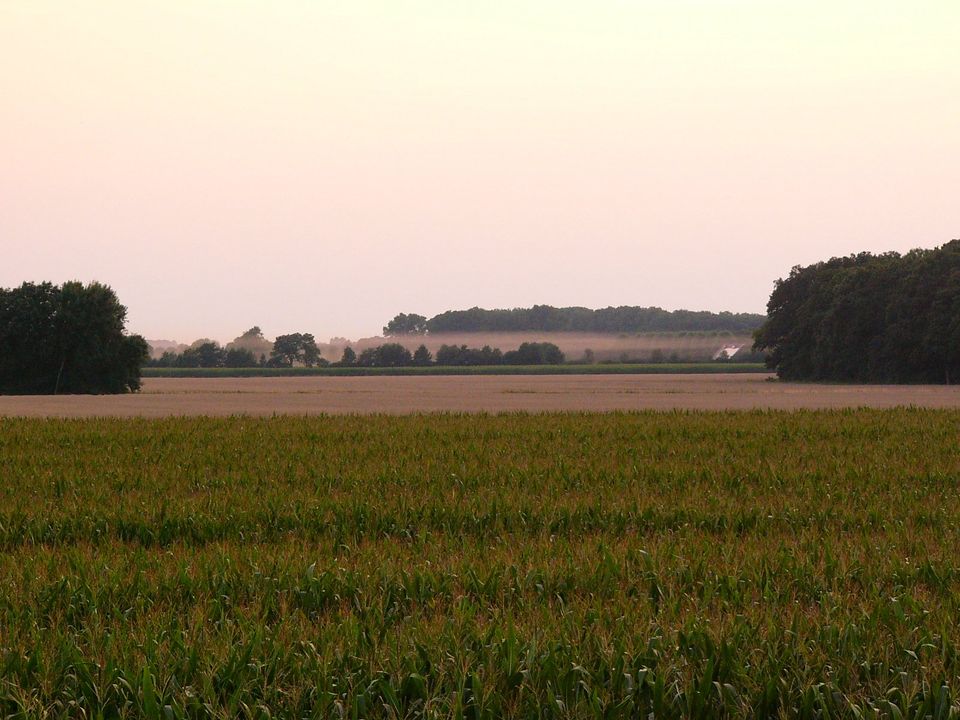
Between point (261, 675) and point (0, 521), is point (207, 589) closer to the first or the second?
point (261, 675)

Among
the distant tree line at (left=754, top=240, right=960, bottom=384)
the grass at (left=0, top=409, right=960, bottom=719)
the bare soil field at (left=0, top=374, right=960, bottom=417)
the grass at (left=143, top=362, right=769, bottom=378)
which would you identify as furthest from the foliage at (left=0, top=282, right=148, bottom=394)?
the grass at (left=143, top=362, right=769, bottom=378)

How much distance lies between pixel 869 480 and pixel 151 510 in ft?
38.2

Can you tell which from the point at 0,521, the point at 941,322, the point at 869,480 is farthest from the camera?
the point at 941,322

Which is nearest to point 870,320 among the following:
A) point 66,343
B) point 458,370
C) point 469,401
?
point 469,401

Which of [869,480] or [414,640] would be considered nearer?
[414,640]

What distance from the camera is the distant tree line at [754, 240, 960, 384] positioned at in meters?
91.6

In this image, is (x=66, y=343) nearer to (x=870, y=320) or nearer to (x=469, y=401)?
(x=469, y=401)

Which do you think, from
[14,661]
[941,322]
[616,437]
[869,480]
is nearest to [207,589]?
[14,661]

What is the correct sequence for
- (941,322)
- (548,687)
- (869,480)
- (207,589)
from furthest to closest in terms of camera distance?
(941,322) < (869,480) < (207,589) < (548,687)

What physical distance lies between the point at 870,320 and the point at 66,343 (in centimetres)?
7180

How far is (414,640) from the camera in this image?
7.10 meters

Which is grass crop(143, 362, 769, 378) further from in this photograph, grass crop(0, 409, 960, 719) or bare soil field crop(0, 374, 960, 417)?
grass crop(0, 409, 960, 719)

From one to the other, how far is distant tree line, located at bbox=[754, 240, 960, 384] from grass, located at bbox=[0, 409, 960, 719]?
77682mm

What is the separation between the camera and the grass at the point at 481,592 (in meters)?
6.32
